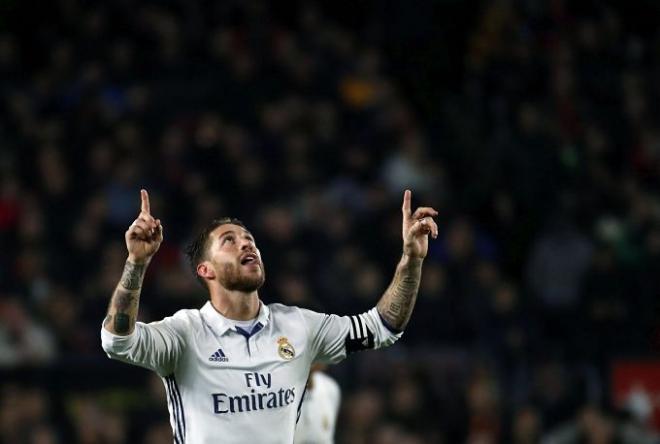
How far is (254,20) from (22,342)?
4690 mm

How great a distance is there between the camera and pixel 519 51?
46.6ft

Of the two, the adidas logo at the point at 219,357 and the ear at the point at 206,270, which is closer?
the adidas logo at the point at 219,357

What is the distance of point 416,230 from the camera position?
19.1 ft

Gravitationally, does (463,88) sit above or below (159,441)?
above

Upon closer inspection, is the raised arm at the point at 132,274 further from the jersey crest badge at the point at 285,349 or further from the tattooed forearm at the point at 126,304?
the jersey crest badge at the point at 285,349

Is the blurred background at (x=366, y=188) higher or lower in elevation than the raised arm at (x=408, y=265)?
higher

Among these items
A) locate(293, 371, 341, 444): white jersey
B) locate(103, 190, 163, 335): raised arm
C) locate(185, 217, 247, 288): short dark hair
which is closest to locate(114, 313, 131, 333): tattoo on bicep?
locate(103, 190, 163, 335): raised arm

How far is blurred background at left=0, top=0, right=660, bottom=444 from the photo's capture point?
10664 mm

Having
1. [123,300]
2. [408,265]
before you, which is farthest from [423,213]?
[123,300]

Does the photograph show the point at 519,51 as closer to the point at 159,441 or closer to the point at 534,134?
the point at 534,134

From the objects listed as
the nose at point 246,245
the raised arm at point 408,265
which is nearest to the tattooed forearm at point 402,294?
the raised arm at point 408,265

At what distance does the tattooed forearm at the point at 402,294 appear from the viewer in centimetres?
588

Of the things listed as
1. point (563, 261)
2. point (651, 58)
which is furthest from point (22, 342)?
point (651, 58)

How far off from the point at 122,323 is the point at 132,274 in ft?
0.64
